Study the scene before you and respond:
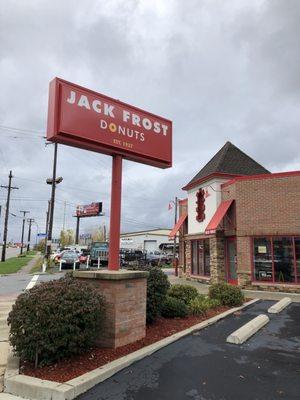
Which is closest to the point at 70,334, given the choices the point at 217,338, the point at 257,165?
the point at 217,338

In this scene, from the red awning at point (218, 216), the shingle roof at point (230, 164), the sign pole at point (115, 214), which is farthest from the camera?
the shingle roof at point (230, 164)

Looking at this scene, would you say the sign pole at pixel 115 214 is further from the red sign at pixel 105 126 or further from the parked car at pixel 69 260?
the parked car at pixel 69 260

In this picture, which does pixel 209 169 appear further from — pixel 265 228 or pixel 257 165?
pixel 265 228

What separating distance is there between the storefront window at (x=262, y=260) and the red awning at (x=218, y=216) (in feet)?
6.33

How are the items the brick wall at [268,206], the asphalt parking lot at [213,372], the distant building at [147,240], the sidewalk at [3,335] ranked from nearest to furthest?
the asphalt parking lot at [213,372] < the sidewalk at [3,335] < the brick wall at [268,206] < the distant building at [147,240]

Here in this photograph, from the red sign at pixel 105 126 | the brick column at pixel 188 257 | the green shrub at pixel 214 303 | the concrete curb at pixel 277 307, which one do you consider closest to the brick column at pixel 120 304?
the red sign at pixel 105 126

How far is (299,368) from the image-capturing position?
6.22 metres

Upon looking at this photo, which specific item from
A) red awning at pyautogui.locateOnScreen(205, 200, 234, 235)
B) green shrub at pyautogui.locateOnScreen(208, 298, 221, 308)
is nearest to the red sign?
green shrub at pyautogui.locateOnScreen(208, 298, 221, 308)

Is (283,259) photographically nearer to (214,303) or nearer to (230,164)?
(230,164)

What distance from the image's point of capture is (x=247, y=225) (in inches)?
715

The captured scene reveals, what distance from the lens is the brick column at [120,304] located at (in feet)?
22.1

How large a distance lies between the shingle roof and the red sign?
11627 millimetres

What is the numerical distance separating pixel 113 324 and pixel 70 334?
110 cm

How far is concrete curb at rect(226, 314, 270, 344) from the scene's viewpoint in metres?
7.68
